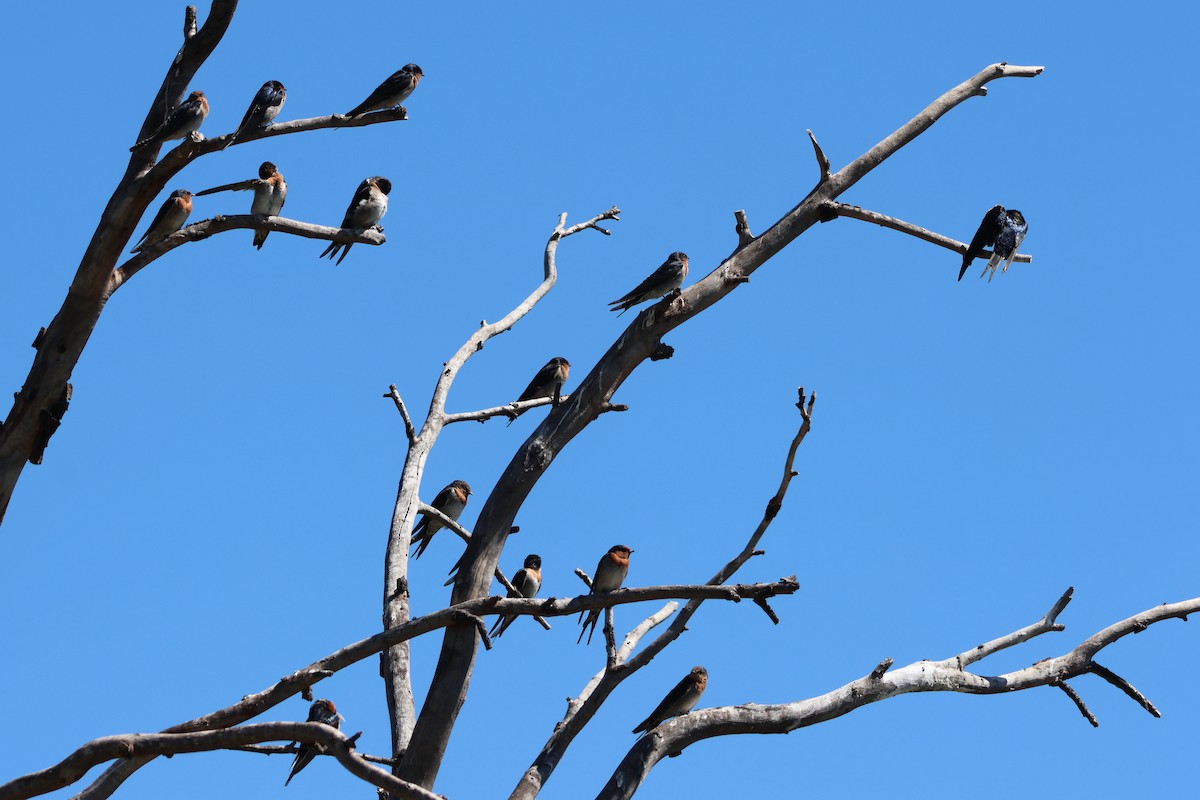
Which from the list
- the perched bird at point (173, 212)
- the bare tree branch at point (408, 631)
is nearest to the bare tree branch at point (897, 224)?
the bare tree branch at point (408, 631)

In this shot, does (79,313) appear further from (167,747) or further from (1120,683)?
(1120,683)

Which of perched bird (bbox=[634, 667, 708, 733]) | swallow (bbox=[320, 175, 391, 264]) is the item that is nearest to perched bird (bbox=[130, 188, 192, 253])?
swallow (bbox=[320, 175, 391, 264])

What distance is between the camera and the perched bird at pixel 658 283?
11.2 m

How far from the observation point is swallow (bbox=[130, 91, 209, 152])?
8.24 metres

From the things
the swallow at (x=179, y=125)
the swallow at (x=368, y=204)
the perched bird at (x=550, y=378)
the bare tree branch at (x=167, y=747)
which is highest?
the swallow at (x=368, y=204)

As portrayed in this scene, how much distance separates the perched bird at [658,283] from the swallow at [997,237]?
8.93ft

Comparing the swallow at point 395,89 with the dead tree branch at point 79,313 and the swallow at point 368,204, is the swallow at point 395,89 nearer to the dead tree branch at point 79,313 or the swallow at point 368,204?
the swallow at point 368,204

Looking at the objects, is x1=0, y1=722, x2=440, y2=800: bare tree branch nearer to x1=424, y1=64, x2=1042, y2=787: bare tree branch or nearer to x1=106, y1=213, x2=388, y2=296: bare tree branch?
x1=424, y1=64, x2=1042, y2=787: bare tree branch

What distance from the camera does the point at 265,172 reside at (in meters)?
14.0

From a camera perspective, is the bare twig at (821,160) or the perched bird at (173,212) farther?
the perched bird at (173,212)

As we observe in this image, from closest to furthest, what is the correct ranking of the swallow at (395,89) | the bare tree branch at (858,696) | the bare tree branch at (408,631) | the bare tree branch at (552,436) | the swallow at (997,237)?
the bare tree branch at (408,631) → the bare tree branch at (858,696) → the bare tree branch at (552,436) → the swallow at (997,237) → the swallow at (395,89)

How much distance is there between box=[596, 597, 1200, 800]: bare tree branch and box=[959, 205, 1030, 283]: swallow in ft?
8.28

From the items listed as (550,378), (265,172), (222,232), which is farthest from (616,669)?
(265,172)

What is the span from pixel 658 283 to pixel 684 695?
11.2 feet
